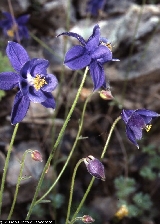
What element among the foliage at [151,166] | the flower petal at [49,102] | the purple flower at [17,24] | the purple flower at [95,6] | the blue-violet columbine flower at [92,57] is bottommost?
the foliage at [151,166]

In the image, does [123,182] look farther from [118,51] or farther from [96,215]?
[118,51]

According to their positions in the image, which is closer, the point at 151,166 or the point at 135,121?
the point at 135,121

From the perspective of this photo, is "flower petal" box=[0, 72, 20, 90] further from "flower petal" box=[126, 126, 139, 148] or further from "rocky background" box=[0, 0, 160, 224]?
"rocky background" box=[0, 0, 160, 224]

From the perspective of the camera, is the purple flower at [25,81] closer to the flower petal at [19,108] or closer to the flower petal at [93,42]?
the flower petal at [19,108]

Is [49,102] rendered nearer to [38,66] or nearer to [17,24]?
[38,66]

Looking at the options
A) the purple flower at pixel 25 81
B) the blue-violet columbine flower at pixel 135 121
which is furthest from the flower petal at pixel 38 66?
the blue-violet columbine flower at pixel 135 121

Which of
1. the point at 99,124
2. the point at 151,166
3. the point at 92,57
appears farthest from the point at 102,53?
the point at 99,124
